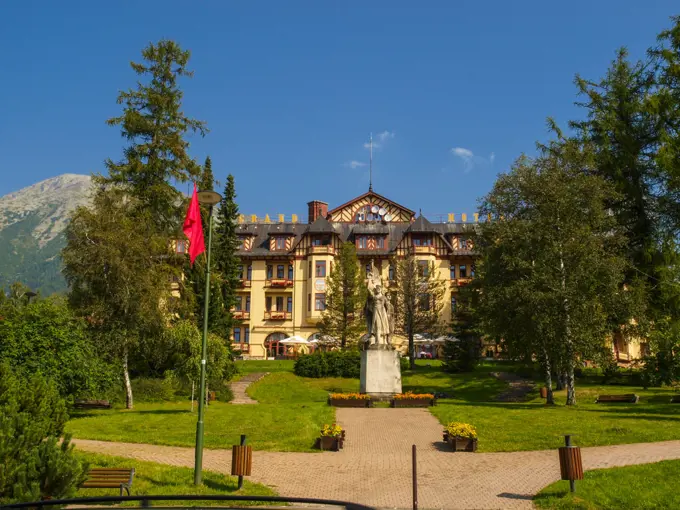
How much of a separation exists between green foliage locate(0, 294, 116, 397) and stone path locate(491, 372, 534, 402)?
21505mm

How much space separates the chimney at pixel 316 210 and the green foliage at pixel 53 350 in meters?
45.2

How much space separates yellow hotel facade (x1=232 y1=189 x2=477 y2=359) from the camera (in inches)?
2606

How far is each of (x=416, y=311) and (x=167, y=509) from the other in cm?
5048

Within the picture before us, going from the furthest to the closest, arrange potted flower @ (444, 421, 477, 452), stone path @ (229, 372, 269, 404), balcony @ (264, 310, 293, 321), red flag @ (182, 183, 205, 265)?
balcony @ (264, 310, 293, 321), stone path @ (229, 372, 269, 404), potted flower @ (444, 421, 477, 452), red flag @ (182, 183, 205, 265)

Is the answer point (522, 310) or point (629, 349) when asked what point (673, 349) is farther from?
point (629, 349)

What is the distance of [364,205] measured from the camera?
236ft

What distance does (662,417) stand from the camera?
23.9 meters

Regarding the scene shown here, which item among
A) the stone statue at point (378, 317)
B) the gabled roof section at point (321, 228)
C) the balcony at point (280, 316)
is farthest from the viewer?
the balcony at point (280, 316)

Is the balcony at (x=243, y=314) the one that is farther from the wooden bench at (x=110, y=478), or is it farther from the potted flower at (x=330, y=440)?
the wooden bench at (x=110, y=478)

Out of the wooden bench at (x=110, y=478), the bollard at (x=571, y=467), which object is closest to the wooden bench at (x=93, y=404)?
the wooden bench at (x=110, y=478)

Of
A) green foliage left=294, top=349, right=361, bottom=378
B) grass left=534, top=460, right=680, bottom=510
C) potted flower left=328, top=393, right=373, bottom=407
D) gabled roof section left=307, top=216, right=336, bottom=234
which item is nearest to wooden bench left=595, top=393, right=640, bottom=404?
potted flower left=328, top=393, right=373, bottom=407

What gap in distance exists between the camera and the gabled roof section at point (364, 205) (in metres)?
71.2

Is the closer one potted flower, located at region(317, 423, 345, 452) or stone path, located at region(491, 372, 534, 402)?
potted flower, located at region(317, 423, 345, 452)

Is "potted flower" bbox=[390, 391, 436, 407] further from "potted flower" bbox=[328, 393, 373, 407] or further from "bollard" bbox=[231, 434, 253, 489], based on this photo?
"bollard" bbox=[231, 434, 253, 489]
